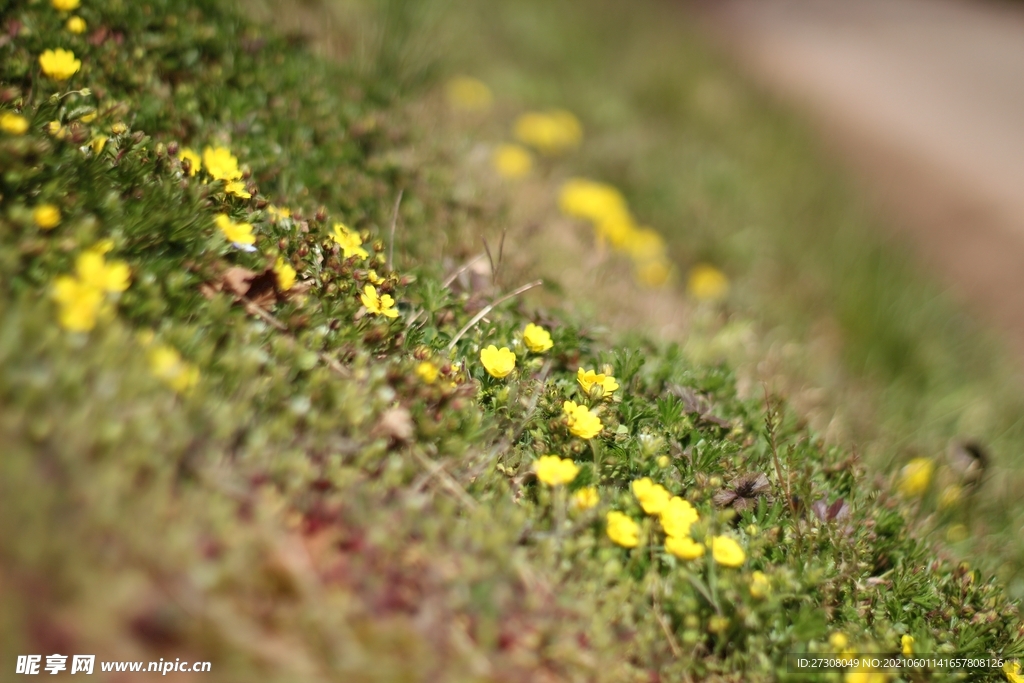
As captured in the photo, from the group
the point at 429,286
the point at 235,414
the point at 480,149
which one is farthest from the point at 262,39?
the point at 235,414

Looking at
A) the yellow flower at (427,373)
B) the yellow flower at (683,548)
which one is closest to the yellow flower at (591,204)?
the yellow flower at (427,373)

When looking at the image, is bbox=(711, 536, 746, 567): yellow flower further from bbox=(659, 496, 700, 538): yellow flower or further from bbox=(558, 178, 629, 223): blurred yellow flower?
bbox=(558, 178, 629, 223): blurred yellow flower

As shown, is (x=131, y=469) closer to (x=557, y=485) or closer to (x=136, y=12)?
(x=557, y=485)

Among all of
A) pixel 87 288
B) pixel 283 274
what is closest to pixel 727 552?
pixel 283 274

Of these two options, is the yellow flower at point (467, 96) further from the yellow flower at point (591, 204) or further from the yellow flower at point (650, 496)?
the yellow flower at point (650, 496)

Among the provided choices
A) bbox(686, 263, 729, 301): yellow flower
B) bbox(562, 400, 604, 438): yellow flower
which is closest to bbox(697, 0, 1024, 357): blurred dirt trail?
bbox(686, 263, 729, 301): yellow flower

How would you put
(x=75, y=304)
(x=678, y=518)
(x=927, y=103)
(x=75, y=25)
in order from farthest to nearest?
(x=927, y=103) < (x=75, y=25) < (x=678, y=518) < (x=75, y=304)

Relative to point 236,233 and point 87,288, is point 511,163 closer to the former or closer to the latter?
point 236,233
